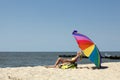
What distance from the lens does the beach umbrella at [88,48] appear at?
16953 mm

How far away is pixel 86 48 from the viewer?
55.8 ft

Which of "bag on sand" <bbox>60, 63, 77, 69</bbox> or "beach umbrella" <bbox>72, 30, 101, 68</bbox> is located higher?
"beach umbrella" <bbox>72, 30, 101, 68</bbox>

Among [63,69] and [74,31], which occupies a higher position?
[74,31]

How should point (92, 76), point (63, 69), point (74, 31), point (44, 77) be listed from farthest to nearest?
point (74, 31) < point (63, 69) < point (92, 76) < point (44, 77)

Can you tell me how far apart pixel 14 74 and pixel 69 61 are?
430 cm

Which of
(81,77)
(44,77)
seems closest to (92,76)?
(81,77)

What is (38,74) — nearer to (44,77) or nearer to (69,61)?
(44,77)

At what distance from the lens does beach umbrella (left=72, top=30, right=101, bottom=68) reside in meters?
17.0

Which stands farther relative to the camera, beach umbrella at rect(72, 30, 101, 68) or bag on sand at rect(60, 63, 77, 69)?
beach umbrella at rect(72, 30, 101, 68)

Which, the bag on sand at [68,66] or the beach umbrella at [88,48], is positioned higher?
the beach umbrella at [88,48]

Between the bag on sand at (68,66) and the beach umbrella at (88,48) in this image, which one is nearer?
the bag on sand at (68,66)

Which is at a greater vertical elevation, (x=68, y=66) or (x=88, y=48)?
(x=88, y=48)

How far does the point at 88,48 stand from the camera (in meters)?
17.0

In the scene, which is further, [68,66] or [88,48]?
[88,48]
